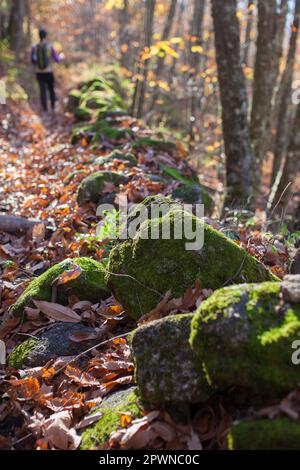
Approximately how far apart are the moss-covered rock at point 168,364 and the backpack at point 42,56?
1194 cm

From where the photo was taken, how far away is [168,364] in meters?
2.67

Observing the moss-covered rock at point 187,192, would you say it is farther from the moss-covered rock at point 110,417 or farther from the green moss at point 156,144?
the moss-covered rock at point 110,417

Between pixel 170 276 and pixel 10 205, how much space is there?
4010mm

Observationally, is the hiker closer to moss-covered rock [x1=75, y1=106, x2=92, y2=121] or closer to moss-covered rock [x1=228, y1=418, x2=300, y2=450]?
moss-covered rock [x1=75, y1=106, x2=92, y2=121]

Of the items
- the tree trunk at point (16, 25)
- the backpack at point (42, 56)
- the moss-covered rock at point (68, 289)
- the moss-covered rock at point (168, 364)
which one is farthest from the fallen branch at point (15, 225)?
the tree trunk at point (16, 25)

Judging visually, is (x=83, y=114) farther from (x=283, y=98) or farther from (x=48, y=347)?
(x=48, y=347)

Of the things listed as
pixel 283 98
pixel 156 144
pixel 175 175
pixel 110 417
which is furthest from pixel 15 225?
pixel 283 98

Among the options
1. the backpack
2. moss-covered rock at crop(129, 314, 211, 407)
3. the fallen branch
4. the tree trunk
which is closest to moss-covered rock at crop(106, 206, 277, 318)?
moss-covered rock at crop(129, 314, 211, 407)

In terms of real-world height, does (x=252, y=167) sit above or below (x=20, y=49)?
below

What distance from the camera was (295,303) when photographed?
2.51m

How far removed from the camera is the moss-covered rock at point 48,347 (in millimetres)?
3604

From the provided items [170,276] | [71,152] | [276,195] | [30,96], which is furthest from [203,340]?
[30,96]
